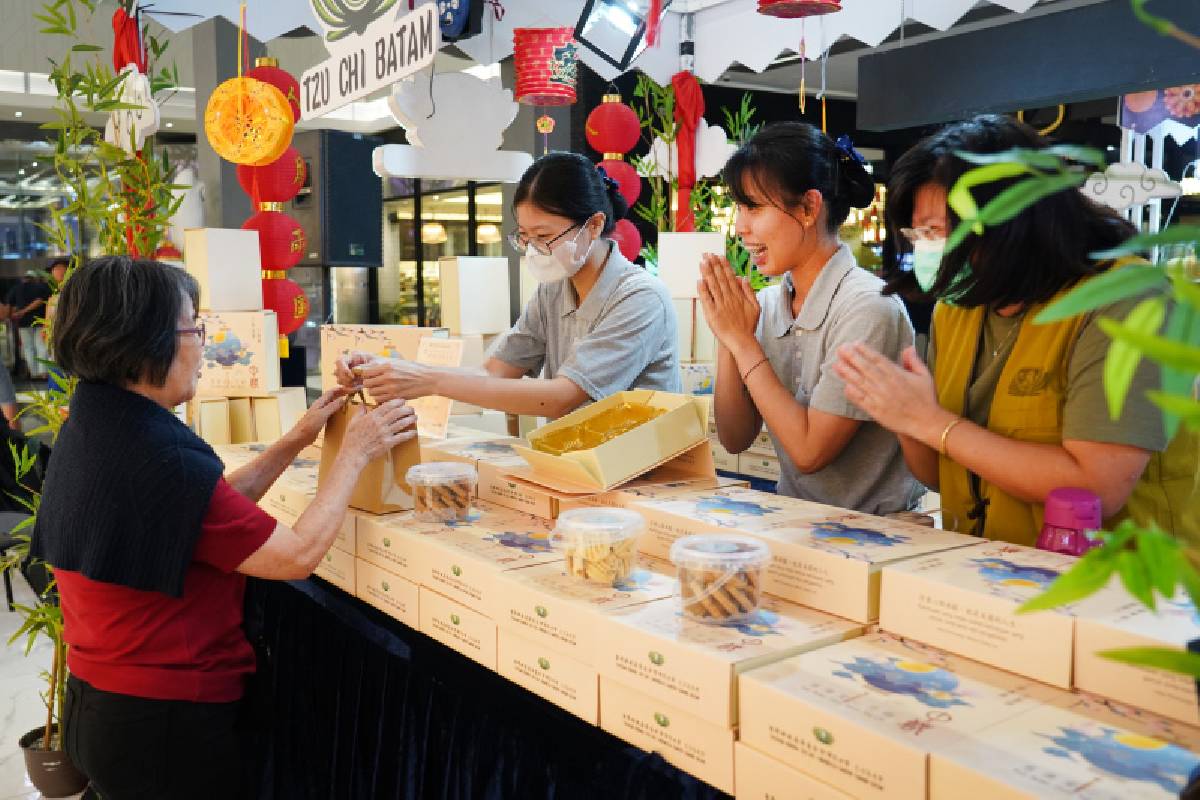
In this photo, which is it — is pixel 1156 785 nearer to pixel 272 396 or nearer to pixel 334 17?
pixel 334 17

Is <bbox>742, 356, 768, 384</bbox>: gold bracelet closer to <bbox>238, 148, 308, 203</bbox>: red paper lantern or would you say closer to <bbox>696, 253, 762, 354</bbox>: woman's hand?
<bbox>696, 253, 762, 354</bbox>: woman's hand

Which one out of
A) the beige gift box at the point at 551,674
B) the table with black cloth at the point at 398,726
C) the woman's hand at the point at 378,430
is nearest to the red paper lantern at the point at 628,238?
the table with black cloth at the point at 398,726

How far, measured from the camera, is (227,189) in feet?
19.0

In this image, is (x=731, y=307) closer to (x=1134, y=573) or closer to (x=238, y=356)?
(x=1134, y=573)

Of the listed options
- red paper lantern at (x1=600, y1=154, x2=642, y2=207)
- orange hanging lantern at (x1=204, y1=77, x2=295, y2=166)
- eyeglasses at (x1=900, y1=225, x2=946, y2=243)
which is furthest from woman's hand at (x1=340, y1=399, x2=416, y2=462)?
red paper lantern at (x1=600, y1=154, x2=642, y2=207)

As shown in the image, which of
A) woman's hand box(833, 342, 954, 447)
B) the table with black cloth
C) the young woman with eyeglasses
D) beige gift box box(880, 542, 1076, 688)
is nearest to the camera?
beige gift box box(880, 542, 1076, 688)

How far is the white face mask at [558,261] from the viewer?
2.47 meters

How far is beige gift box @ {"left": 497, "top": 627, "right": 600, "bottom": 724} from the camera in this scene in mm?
1425

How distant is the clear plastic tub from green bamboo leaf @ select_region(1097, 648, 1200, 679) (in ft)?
3.20

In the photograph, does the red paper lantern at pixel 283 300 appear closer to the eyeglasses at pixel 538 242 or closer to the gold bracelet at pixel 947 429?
the eyeglasses at pixel 538 242

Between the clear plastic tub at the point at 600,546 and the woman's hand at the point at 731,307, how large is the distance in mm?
545

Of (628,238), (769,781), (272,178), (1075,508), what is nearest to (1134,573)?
(769,781)

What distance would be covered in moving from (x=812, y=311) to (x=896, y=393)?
1.43ft

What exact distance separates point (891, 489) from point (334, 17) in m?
1.86
